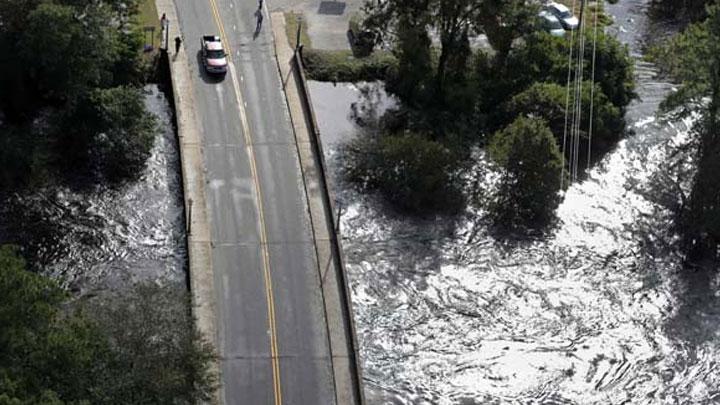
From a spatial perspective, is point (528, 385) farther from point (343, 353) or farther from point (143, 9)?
point (143, 9)

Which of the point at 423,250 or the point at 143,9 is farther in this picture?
the point at 143,9

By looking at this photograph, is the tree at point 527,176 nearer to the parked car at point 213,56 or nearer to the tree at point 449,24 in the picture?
the tree at point 449,24

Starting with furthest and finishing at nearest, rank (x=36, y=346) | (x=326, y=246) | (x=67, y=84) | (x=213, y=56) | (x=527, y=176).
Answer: (x=213, y=56) < (x=527, y=176) < (x=67, y=84) < (x=326, y=246) < (x=36, y=346)

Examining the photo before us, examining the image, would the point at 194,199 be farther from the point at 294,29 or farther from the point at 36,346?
the point at 36,346

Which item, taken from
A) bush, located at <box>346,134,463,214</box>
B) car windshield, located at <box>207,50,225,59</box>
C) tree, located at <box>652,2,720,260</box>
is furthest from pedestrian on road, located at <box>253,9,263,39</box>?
tree, located at <box>652,2,720,260</box>

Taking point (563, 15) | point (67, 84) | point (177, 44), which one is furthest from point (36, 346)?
point (563, 15)

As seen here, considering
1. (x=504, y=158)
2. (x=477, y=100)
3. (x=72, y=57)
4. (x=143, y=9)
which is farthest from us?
(x=143, y=9)

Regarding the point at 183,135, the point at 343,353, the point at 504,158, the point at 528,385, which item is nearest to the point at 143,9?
the point at 183,135
